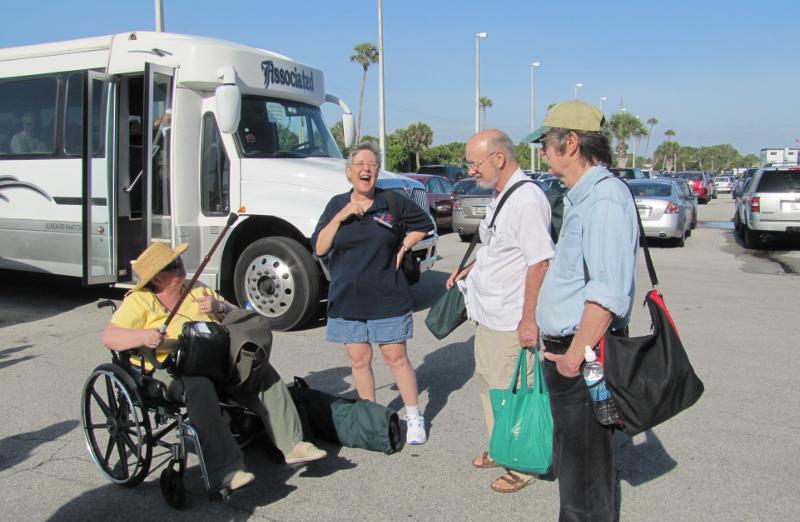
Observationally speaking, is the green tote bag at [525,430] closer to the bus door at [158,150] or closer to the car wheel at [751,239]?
the bus door at [158,150]

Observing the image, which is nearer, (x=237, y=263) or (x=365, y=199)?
(x=365, y=199)

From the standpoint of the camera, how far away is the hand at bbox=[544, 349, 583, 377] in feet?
8.29

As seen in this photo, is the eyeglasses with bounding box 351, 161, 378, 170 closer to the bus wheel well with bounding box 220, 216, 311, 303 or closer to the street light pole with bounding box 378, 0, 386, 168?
the bus wheel well with bounding box 220, 216, 311, 303

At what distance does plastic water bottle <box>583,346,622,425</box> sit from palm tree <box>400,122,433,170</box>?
180ft

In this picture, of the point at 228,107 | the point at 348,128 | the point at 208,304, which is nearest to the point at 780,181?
the point at 348,128

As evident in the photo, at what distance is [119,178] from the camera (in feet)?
26.7

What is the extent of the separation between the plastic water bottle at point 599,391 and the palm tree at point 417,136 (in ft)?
180

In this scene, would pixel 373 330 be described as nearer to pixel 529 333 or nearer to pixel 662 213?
pixel 529 333

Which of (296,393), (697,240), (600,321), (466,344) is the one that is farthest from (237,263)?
(697,240)

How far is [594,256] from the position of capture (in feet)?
8.02

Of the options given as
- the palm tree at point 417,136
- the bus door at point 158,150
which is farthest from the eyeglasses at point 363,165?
the palm tree at point 417,136

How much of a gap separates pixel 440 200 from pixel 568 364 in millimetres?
16789

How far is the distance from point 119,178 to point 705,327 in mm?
6696

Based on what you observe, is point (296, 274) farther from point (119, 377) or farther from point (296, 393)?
point (119, 377)
